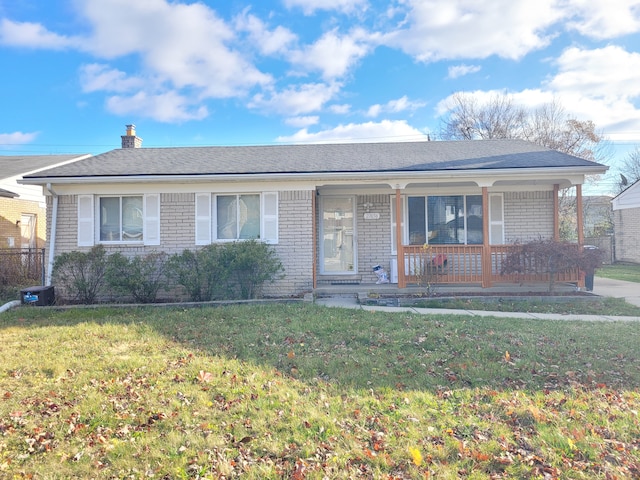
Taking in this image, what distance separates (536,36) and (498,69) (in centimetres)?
363

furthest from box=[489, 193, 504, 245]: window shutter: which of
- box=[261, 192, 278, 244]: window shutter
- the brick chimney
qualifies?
the brick chimney

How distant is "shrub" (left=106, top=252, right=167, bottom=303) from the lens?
29.7 feet

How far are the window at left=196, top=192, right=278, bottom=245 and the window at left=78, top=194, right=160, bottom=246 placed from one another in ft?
3.81

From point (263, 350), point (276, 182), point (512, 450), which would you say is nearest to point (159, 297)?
point (276, 182)

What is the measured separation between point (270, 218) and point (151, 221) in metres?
3.01

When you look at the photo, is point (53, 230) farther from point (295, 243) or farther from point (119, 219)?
point (295, 243)

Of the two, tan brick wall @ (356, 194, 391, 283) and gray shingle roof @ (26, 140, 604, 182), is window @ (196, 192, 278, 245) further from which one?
tan brick wall @ (356, 194, 391, 283)

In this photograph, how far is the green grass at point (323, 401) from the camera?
2830 millimetres

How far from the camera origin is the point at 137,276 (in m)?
9.11

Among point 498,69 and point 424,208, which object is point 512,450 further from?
point 498,69

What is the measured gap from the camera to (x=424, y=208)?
11.3m

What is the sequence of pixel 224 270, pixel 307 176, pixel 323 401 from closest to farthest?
pixel 323 401
pixel 224 270
pixel 307 176

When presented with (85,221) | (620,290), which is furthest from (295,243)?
(620,290)

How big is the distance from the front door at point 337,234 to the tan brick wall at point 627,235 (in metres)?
17.4
